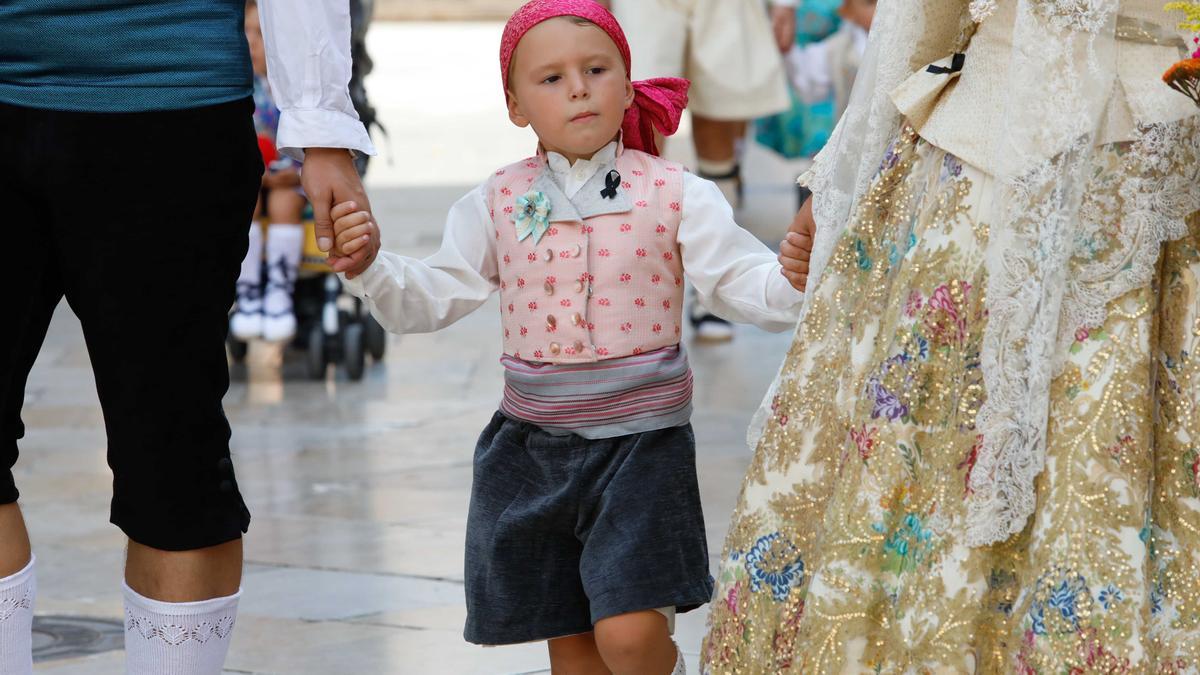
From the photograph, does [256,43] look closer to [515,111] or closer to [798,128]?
[798,128]

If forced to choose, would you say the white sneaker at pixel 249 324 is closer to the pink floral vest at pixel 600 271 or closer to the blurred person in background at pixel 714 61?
the blurred person in background at pixel 714 61

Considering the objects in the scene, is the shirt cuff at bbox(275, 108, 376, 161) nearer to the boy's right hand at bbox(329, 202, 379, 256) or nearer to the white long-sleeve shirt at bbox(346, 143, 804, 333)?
the boy's right hand at bbox(329, 202, 379, 256)

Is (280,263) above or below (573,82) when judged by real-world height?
below

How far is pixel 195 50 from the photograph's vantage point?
2592 millimetres

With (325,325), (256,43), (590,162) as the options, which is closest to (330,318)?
(325,325)

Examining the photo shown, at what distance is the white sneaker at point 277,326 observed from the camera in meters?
6.61

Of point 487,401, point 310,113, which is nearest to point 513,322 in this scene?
point 310,113

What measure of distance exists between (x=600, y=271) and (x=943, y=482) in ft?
2.39

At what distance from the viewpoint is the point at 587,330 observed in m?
2.98

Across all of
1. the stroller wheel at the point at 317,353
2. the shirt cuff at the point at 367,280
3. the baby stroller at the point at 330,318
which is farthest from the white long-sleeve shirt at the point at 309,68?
the stroller wheel at the point at 317,353

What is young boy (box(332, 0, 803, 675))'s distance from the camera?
2.96 metres

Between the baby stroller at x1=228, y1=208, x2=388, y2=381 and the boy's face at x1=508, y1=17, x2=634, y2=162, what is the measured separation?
12.3ft

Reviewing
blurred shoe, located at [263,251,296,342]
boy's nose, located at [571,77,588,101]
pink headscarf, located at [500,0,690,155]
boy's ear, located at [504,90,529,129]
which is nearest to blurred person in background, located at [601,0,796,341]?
blurred shoe, located at [263,251,296,342]

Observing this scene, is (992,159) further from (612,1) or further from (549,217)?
(612,1)
